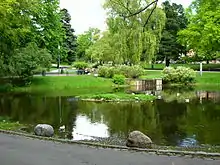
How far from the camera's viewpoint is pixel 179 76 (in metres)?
49.8

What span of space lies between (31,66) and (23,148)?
98.0ft

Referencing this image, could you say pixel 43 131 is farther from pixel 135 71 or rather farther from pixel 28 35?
pixel 135 71

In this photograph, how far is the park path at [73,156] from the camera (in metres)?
9.27

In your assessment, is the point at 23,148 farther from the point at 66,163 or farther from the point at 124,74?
the point at 124,74

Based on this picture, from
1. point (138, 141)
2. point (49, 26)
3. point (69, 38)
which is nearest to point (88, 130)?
point (138, 141)

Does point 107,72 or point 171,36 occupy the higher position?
point 171,36

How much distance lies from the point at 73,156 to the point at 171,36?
61782 millimetres

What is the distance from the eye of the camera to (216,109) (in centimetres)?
2662

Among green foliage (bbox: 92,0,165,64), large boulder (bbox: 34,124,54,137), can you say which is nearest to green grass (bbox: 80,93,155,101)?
green foliage (bbox: 92,0,165,64)

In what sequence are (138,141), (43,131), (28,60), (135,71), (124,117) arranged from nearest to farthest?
(138,141) → (43,131) → (124,117) → (28,60) → (135,71)

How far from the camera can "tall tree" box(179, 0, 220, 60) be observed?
4069cm

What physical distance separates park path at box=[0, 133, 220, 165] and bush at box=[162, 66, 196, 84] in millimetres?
39328

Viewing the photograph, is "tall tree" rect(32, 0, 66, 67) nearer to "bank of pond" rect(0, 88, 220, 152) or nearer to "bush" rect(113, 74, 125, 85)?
"bush" rect(113, 74, 125, 85)

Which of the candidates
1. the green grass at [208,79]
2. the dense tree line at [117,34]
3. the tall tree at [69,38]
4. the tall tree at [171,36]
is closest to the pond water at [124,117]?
the dense tree line at [117,34]
